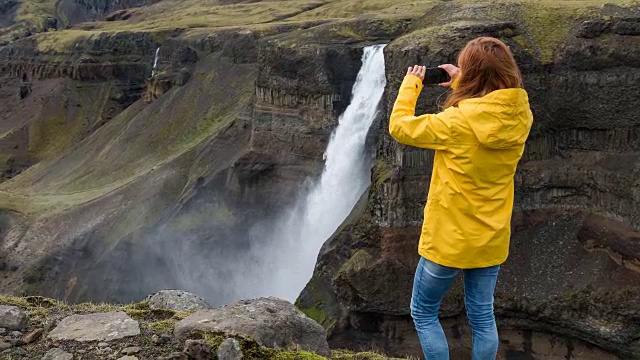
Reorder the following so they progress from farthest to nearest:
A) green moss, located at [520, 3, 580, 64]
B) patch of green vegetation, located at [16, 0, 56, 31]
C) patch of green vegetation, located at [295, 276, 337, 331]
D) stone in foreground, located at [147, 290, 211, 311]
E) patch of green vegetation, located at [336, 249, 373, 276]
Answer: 1. patch of green vegetation, located at [16, 0, 56, 31]
2. patch of green vegetation, located at [295, 276, 337, 331]
3. patch of green vegetation, located at [336, 249, 373, 276]
4. green moss, located at [520, 3, 580, 64]
5. stone in foreground, located at [147, 290, 211, 311]

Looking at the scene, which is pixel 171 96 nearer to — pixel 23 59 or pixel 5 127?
pixel 5 127

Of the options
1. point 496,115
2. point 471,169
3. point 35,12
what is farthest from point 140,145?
point 35,12

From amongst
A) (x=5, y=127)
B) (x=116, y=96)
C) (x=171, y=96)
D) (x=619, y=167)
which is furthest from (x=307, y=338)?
(x=5, y=127)

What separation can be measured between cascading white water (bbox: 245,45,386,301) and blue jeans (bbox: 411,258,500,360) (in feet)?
87.2

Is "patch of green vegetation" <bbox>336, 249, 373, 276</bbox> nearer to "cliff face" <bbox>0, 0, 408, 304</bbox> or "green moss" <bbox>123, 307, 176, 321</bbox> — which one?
"cliff face" <bbox>0, 0, 408, 304</bbox>

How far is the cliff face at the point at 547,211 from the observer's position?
878 inches

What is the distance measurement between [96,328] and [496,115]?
526 cm

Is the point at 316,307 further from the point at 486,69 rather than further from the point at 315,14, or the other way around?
the point at 315,14

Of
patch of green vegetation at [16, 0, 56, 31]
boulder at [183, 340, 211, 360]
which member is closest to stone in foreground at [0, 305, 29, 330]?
boulder at [183, 340, 211, 360]

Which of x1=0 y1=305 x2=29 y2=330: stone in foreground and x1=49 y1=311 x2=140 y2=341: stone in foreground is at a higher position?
x1=0 y1=305 x2=29 y2=330: stone in foreground

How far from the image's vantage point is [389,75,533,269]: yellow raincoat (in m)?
6.20

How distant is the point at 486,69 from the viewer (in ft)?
20.6

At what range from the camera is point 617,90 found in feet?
76.5

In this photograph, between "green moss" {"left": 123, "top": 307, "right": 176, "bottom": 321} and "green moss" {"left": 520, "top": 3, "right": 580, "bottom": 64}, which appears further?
"green moss" {"left": 520, "top": 3, "right": 580, "bottom": 64}
